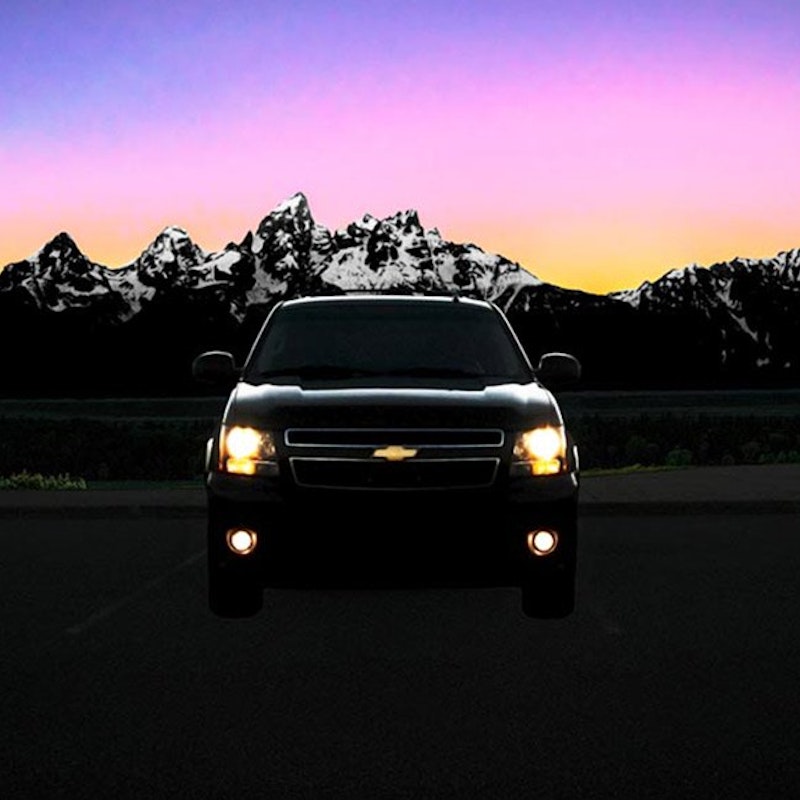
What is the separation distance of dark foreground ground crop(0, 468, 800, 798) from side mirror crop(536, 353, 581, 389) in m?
1.58

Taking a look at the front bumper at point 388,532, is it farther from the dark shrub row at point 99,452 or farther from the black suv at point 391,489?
the dark shrub row at point 99,452

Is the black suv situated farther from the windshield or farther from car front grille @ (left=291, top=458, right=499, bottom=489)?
the windshield

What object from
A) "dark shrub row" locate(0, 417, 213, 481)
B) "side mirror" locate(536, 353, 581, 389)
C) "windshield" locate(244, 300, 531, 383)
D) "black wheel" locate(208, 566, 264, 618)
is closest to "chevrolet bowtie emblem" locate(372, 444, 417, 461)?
"black wheel" locate(208, 566, 264, 618)

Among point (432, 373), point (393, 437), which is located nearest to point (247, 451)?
point (393, 437)

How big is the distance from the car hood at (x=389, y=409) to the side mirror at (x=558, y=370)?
1.30 metres

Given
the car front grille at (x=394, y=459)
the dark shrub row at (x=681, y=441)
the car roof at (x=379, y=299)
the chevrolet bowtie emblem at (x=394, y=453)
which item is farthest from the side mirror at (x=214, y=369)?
the dark shrub row at (x=681, y=441)

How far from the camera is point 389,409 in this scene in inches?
349

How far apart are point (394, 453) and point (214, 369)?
1.93 metres

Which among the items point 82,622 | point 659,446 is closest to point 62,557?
point 82,622

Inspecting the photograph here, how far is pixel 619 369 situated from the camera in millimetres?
192375

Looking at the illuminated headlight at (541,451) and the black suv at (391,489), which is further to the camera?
the illuminated headlight at (541,451)

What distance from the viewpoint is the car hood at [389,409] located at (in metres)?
8.84

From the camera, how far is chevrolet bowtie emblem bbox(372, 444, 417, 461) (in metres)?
8.78

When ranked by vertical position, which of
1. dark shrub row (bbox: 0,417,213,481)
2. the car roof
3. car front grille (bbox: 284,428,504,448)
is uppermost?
the car roof
